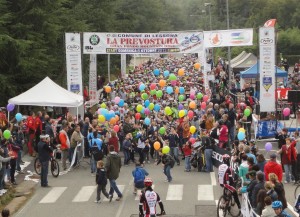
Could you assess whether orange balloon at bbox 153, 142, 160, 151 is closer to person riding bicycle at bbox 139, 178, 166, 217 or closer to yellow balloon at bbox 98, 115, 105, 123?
yellow balloon at bbox 98, 115, 105, 123

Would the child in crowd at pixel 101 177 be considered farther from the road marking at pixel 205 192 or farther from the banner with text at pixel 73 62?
the banner with text at pixel 73 62

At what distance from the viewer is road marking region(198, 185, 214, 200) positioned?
20516 millimetres

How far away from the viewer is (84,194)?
70.1 feet

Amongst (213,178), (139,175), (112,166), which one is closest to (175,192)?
(139,175)

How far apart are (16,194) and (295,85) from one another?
908 inches

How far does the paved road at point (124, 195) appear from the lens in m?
19.2

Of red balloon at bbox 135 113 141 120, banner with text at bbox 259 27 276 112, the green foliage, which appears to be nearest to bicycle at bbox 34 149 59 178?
red balloon at bbox 135 113 141 120

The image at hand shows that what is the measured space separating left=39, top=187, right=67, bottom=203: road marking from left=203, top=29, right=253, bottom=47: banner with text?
558 inches

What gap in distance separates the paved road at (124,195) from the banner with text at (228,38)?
10655 millimetres

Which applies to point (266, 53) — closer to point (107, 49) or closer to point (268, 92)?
point (268, 92)

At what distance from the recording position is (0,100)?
1430 inches

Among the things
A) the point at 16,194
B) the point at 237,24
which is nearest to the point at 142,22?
the point at 237,24

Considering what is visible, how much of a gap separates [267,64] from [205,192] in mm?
10824

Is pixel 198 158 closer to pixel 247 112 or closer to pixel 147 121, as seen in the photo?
pixel 147 121
